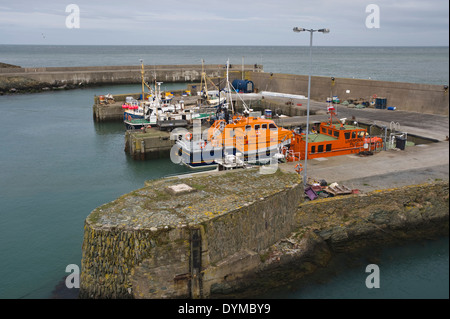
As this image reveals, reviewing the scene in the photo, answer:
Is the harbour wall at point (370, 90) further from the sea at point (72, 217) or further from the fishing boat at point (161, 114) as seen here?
the fishing boat at point (161, 114)

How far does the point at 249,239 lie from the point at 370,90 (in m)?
33.7

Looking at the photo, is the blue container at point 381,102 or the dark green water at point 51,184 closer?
the dark green water at point 51,184

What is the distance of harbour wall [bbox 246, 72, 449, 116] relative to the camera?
35500mm

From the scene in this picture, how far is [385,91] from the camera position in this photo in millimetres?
40438

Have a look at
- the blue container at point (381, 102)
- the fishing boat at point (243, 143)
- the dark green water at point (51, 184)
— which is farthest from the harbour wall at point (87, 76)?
the fishing boat at point (243, 143)

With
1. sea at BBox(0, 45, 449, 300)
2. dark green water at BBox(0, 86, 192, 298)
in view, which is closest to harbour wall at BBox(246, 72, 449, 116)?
sea at BBox(0, 45, 449, 300)

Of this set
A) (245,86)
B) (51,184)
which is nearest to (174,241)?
(51,184)

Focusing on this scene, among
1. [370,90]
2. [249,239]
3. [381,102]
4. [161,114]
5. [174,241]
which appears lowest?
[249,239]

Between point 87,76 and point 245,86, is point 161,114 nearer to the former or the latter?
point 245,86

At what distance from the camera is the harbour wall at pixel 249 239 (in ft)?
40.7

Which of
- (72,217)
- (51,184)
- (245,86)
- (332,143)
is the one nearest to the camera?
(72,217)

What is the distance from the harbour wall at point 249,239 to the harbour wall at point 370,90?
17.6 metres

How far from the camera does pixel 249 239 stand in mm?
14508

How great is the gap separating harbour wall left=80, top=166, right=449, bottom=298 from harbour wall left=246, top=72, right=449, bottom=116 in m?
17.6
